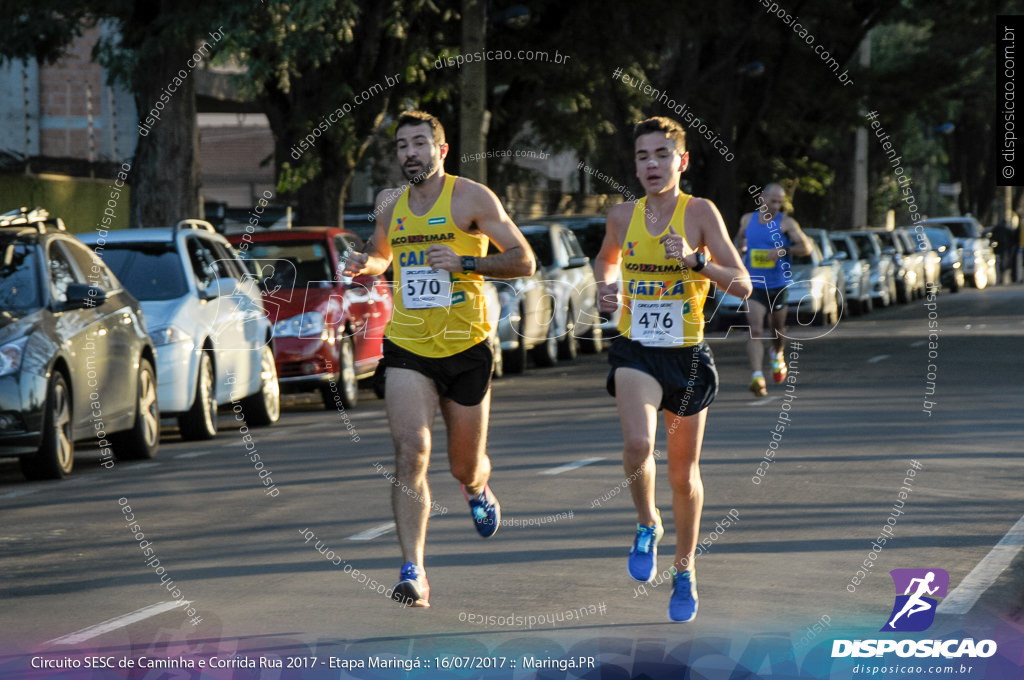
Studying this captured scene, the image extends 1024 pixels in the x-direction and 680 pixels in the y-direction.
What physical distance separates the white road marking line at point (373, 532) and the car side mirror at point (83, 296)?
3566 millimetres

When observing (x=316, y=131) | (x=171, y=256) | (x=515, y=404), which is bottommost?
(x=515, y=404)

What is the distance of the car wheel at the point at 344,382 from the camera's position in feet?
54.8

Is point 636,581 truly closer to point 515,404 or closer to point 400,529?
point 400,529

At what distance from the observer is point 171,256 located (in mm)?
14945

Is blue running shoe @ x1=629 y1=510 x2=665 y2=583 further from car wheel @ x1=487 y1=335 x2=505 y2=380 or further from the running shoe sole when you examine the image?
car wheel @ x1=487 y1=335 x2=505 y2=380

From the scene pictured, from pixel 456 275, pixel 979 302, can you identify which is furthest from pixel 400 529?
pixel 979 302

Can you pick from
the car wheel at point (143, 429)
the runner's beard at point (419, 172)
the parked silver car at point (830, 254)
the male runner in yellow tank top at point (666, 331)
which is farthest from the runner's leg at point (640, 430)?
the parked silver car at point (830, 254)

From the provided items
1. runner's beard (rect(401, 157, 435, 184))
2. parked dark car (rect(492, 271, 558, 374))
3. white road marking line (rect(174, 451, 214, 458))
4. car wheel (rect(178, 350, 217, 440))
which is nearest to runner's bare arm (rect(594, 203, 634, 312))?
runner's beard (rect(401, 157, 435, 184))

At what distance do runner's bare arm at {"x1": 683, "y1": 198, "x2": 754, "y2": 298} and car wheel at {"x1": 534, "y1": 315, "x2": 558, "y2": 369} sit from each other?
49.6 feet

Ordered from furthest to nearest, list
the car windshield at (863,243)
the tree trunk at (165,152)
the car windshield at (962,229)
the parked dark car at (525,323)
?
the car windshield at (962,229), the car windshield at (863,243), the parked dark car at (525,323), the tree trunk at (165,152)

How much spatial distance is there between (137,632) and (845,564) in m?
3.23

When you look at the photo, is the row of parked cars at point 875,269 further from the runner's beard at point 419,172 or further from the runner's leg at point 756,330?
the runner's beard at point 419,172

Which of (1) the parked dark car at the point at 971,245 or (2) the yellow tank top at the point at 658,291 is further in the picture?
(1) the parked dark car at the point at 971,245

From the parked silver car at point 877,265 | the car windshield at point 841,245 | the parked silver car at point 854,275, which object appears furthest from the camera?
the parked silver car at point 877,265
